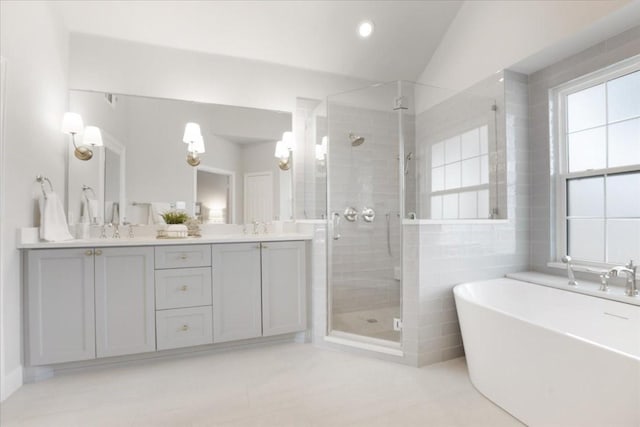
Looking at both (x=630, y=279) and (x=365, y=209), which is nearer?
(x=630, y=279)

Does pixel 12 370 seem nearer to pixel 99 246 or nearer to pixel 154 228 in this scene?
pixel 99 246

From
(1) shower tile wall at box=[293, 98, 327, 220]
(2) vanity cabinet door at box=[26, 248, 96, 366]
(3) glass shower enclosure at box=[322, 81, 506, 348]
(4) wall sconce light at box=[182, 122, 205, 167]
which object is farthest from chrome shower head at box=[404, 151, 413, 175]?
(2) vanity cabinet door at box=[26, 248, 96, 366]

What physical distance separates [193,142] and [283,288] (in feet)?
5.02

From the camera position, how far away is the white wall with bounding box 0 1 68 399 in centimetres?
193

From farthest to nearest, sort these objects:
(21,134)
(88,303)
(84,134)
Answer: (84,134) < (88,303) < (21,134)

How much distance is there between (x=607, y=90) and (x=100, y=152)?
154 inches

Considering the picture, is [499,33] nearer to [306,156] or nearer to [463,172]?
[463,172]

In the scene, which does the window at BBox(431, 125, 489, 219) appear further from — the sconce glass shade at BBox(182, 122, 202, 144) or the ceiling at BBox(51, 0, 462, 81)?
the sconce glass shade at BBox(182, 122, 202, 144)

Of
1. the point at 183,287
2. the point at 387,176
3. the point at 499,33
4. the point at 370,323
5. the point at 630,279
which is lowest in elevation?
the point at 370,323

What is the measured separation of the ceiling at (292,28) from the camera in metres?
2.73

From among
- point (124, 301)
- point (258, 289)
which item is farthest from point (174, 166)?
point (258, 289)

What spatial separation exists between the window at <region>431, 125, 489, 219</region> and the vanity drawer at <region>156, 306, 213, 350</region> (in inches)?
83.4

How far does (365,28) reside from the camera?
10.6ft

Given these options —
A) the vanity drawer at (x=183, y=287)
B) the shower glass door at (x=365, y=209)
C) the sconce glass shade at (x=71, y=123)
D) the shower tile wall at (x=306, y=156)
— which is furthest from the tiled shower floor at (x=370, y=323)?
the sconce glass shade at (x=71, y=123)
